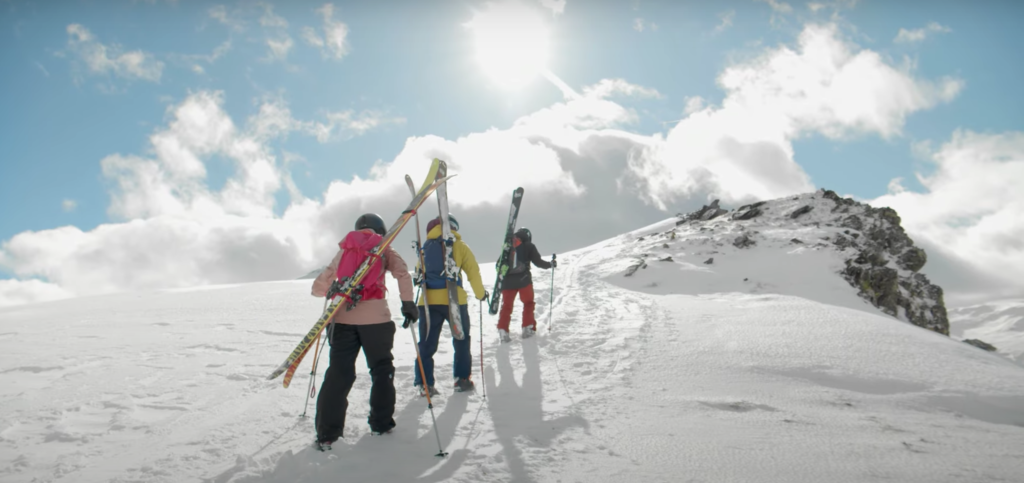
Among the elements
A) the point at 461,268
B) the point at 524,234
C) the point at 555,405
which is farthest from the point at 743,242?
the point at 555,405

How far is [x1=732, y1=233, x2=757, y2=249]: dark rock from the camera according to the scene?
71.3 ft

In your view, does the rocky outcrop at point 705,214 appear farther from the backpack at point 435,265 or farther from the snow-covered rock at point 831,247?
the backpack at point 435,265

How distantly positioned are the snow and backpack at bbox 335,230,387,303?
Answer: 1.30m

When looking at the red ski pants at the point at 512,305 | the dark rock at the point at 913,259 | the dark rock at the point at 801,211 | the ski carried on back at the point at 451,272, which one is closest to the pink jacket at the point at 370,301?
the ski carried on back at the point at 451,272

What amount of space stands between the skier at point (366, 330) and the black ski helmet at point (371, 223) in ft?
0.40

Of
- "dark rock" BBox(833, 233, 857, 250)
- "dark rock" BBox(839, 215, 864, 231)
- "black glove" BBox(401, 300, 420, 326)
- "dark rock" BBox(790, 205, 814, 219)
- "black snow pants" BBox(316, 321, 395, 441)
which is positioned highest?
"dark rock" BBox(790, 205, 814, 219)

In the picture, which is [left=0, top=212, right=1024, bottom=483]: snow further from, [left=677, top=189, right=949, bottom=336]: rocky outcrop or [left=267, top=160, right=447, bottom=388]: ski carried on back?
[left=677, top=189, right=949, bottom=336]: rocky outcrop

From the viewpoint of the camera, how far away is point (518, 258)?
375 inches

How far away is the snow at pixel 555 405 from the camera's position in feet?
12.2

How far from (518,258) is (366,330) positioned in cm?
524

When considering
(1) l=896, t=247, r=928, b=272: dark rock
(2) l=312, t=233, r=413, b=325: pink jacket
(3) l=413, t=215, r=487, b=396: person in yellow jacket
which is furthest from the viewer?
(1) l=896, t=247, r=928, b=272: dark rock

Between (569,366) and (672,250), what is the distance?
16.8 meters

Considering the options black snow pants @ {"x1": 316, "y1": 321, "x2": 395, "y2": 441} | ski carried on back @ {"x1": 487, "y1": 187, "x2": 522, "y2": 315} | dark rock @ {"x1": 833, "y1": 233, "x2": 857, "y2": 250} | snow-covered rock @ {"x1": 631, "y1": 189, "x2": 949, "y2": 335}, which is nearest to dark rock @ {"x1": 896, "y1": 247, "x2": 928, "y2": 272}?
snow-covered rock @ {"x1": 631, "y1": 189, "x2": 949, "y2": 335}

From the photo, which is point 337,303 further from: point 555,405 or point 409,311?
point 555,405
